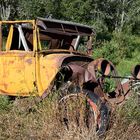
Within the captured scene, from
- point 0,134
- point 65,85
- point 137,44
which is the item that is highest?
point 65,85

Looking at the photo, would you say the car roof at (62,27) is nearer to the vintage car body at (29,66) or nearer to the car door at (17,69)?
the vintage car body at (29,66)

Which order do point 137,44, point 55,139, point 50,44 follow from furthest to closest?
point 137,44
point 50,44
point 55,139

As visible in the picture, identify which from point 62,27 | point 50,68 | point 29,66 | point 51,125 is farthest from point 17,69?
point 51,125

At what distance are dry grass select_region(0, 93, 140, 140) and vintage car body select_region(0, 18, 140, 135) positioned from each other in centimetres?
31

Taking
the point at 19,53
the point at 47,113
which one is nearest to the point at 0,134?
the point at 47,113

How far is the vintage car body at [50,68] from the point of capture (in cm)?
855

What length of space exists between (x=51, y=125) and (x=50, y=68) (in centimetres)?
196

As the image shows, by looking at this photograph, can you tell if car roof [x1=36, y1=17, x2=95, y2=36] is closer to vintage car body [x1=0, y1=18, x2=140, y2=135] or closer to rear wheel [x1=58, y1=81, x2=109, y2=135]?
vintage car body [x1=0, y1=18, x2=140, y2=135]

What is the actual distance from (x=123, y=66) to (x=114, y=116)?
1229 centimetres

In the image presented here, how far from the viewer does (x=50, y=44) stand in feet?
34.9

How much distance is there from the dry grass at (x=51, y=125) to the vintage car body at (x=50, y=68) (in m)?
0.31

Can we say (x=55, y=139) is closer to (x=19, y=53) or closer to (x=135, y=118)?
(x=135, y=118)

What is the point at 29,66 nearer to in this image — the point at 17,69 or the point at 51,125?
the point at 17,69

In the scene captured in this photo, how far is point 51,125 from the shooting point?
23.9ft
